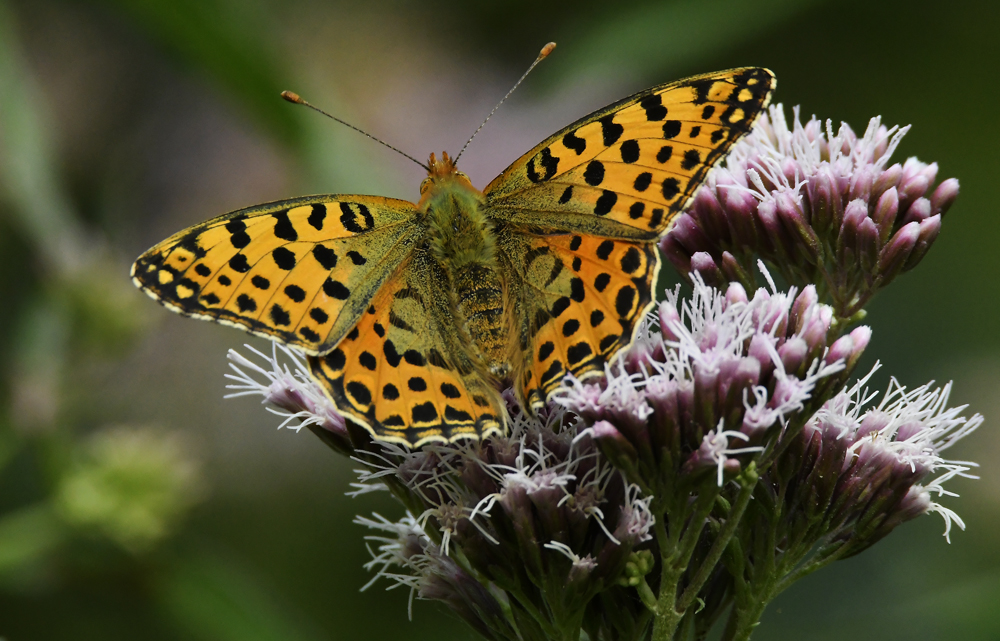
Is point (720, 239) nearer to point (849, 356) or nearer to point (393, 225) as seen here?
point (849, 356)

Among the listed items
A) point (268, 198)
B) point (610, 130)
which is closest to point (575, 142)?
point (610, 130)

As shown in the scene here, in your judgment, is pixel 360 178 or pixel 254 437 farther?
pixel 254 437

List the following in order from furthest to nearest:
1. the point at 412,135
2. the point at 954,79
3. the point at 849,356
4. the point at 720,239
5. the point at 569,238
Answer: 1. the point at 412,135
2. the point at 954,79
3. the point at 720,239
4. the point at 569,238
5. the point at 849,356

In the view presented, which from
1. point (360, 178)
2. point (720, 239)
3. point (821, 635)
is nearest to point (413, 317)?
point (720, 239)

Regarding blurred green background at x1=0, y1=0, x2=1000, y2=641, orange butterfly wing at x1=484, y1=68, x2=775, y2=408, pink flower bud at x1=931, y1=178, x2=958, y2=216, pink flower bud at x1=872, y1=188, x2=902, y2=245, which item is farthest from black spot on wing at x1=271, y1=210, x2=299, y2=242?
pink flower bud at x1=931, y1=178, x2=958, y2=216

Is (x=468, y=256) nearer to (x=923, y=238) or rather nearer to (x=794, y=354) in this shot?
(x=794, y=354)

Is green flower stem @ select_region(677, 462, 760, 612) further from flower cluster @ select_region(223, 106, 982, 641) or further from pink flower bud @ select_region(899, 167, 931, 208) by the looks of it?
pink flower bud @ select_region(899, 167, 931, 208)

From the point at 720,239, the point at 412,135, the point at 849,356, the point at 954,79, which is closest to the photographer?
the point at 849,356

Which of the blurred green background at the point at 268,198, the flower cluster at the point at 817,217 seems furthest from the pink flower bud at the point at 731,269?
the blurred green background at the point at 268,198
